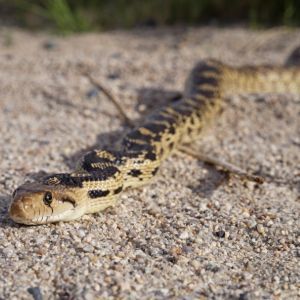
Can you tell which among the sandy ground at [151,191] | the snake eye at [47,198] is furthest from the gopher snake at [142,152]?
the sandy ground at [151,191]

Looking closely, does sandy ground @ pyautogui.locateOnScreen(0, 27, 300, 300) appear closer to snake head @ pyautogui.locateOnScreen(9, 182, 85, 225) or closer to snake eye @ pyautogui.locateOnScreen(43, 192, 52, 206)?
snake head @ pyautogui.locateOnScreen(9, 182, 85, 225)

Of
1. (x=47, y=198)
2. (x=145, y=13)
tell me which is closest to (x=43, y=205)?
(x=47, y=198)

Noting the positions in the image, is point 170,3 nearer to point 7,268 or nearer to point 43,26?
point 43,26

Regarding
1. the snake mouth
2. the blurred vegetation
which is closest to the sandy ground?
the snake mouth

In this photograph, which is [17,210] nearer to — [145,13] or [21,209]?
[21,209]

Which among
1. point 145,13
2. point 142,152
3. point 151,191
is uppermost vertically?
point 145,13

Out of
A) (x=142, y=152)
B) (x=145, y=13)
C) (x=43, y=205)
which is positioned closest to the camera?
(x=43, y=205)

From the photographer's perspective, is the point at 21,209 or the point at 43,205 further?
the point at 43,205

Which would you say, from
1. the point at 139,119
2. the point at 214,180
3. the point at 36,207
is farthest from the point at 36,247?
the point at 139,119
